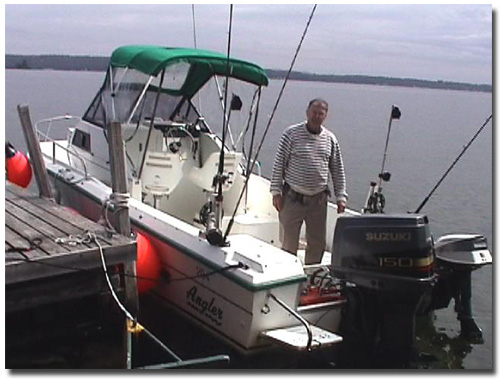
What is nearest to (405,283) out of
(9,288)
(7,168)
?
(9,288)

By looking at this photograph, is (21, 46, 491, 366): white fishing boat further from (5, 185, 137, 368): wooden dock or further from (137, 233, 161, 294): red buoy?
(5, 185, 137, 368): wooden dock

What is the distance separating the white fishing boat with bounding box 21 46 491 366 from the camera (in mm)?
4258

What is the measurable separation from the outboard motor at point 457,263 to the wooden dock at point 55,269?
2.25 m

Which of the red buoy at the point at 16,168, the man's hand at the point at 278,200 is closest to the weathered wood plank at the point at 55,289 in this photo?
the man's hand at the point at 278,200

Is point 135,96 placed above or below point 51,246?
above

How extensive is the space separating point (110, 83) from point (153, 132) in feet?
2.30

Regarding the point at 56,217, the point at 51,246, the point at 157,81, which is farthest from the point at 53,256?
the point at 157,81

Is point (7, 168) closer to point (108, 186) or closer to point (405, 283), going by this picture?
point (108, 186)

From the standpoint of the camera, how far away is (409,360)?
431 centimetres

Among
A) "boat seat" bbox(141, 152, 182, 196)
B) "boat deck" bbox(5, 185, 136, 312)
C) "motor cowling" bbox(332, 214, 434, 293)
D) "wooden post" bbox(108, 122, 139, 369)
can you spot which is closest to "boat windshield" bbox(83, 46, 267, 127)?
"boat seat" bbox(141, 152, 182, 196)

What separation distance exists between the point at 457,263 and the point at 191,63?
308cm

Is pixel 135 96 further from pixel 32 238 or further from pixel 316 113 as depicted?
pixel 32 238

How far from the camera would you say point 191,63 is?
6.38m

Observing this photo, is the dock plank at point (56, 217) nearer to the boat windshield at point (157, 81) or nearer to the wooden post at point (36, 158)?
the wooden post at point (36, 158)
